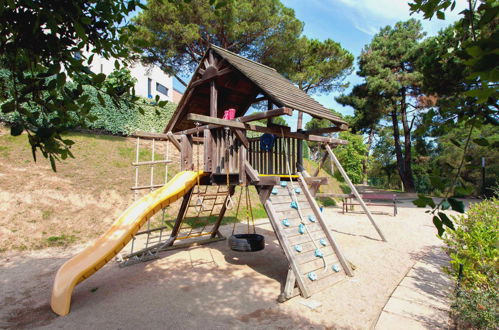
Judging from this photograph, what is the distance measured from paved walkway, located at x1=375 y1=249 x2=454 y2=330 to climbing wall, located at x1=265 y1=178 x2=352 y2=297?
1.15 metres

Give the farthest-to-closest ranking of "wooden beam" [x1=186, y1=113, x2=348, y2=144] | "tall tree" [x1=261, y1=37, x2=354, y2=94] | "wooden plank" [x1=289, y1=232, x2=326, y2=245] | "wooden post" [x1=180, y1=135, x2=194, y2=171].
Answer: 1. "tall tree" [x1=261, y1=37, x2=354, y2=94]
2. "wooden post" [x1=180, y1=135, x2=194, y2=171]
3. "wooden plank" [x1=289, y1=232, x2=326, y2=245]
4. "wooden beam" [x1=186, y1=113, x2=348, y2=144]

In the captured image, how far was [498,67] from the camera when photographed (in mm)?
971

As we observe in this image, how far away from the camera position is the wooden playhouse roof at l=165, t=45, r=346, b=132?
6.07m

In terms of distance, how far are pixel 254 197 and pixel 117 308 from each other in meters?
12.1

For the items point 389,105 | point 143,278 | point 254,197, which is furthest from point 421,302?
point 389,105

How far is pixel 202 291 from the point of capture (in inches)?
209

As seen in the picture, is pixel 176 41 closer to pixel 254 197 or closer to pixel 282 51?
pixel 282 51

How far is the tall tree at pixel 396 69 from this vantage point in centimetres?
2233

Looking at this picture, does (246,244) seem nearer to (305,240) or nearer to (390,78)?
(305,240)

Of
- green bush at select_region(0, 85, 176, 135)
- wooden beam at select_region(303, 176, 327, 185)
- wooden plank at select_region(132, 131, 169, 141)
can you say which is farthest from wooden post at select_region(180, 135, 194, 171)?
green bush at select_region(0, 85, 176, 135)

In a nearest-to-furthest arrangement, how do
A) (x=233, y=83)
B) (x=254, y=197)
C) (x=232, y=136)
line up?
1. (x=232, y=136)
2. (x=233, y=83)
3. (x=254, y=197)

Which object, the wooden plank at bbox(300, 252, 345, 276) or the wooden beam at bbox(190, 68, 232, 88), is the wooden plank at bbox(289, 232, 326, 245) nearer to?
the wooden plank at bbox(300, 252, 345, 276)

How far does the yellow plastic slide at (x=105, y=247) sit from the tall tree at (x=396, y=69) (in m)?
21.1

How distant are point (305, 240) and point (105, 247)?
3784 mm
